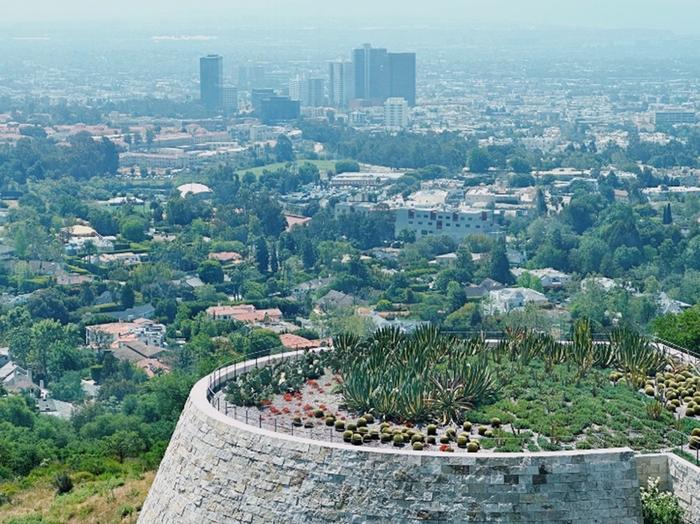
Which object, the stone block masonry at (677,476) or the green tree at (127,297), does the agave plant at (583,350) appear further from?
the green tree at (127,297)

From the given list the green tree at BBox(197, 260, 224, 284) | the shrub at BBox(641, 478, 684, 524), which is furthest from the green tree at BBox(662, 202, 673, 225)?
the shrub at BBox(641, 478, 684, 524)

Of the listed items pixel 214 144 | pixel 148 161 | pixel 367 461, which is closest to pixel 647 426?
pixel 367 461

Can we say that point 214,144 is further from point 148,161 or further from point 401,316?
point 401,316

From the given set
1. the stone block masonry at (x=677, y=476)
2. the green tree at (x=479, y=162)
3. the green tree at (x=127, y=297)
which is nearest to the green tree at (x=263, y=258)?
the green tree at (x=127, y=297)

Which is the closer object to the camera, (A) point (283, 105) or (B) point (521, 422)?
(B) point (521, 422)

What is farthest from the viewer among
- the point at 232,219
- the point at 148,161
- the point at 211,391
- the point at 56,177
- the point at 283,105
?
the point at 283,105

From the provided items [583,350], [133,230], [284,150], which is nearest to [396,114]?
[284,150]
